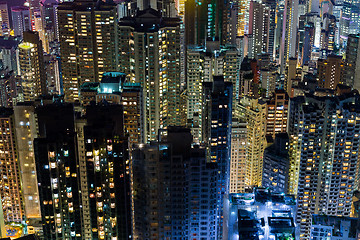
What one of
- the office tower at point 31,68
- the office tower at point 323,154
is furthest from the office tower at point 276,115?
the office tower at point 31,68

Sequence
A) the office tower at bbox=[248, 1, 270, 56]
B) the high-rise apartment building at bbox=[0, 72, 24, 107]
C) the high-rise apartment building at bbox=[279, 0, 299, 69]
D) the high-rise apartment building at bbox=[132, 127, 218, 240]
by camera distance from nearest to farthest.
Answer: the high-rise apartment building at bbox=[132, 127, 218, 240], the high-rise apartment building at bbox=[0, 72, 24, 107], the office tower at bbox=[248, 1, 270, 56], the high-rise apartment building at bbox=[279, 0, 299, 69]

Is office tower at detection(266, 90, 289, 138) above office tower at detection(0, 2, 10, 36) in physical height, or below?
below

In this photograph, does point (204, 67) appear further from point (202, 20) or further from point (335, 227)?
point (335, 227)

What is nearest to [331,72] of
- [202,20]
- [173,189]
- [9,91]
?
[202,20]

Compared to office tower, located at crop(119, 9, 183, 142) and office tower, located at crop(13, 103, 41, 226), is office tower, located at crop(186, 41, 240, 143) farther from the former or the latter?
office tower, located at crop(13, 103, 41, 226)

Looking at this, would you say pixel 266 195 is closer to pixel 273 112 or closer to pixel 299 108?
pixel 299 108

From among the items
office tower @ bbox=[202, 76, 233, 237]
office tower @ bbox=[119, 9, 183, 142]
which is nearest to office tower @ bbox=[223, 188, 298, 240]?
office tower @ bbox=[202, 76, 233, 237]

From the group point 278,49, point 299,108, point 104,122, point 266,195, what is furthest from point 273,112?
point 278,49
